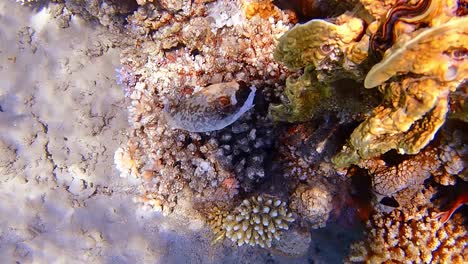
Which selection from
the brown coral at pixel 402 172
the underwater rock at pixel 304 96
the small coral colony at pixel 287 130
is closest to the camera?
the small coral colony at pixel 287 130

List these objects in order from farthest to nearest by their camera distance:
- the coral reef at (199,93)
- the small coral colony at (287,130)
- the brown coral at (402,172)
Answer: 1. the coral reef at (199,93)
2. the brown coral at (402,172)
3. the small coral colony at (287,130)

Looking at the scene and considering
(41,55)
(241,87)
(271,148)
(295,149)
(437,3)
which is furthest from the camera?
(41,55)

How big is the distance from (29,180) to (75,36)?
209 cm

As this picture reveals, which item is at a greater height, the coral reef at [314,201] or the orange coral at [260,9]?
the orange coral at [260,9]

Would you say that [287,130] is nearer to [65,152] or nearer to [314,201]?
[314,201]

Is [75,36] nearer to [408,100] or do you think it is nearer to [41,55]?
[41,55]

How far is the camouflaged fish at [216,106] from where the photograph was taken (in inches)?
119

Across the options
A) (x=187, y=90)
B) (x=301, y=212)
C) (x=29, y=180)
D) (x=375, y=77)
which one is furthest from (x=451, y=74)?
(x=29, y=180)

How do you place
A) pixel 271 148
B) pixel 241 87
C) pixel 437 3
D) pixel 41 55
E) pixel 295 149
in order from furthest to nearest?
pixel 41 55 → pixel 271 148 → pixel 295 149 → pixel 241 87 → pixel 437 3

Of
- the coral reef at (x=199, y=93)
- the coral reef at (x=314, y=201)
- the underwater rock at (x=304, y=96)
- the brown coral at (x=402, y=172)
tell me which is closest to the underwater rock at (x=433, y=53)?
the underwater rock at (x=304, y=96)

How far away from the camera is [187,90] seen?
3332mm

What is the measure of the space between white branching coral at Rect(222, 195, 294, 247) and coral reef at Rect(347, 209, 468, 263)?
949 mm

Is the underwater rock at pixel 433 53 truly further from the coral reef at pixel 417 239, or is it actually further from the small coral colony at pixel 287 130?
the coral reef at pixel 417 239

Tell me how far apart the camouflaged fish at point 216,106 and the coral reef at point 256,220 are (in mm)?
1124
